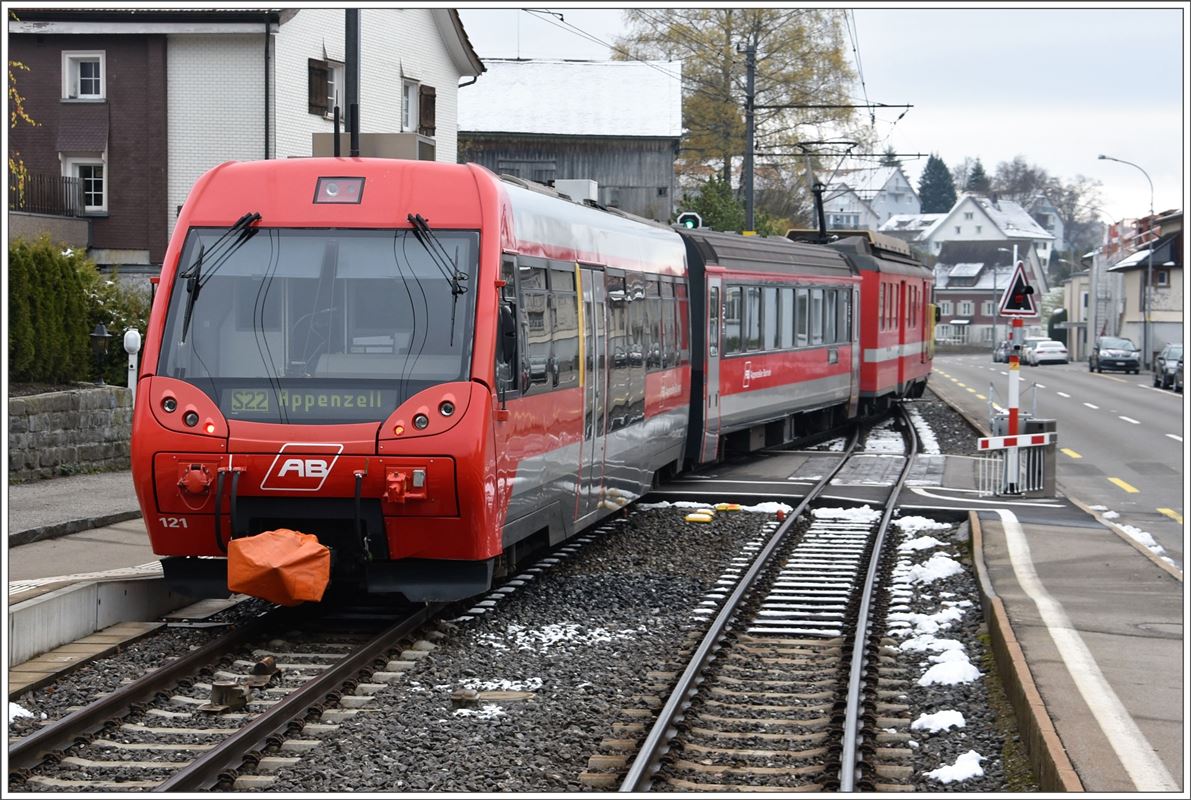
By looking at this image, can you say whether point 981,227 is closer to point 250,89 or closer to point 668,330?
point 250,89

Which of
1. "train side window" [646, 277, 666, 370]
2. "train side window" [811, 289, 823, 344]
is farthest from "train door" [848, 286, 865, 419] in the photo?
"train side window" [646, 277, 666, 370]

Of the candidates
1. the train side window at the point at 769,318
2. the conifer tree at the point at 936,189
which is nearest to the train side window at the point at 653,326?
the train side window at the point at 769,318

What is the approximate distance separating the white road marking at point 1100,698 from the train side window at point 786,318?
419 inches

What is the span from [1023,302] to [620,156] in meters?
39.0

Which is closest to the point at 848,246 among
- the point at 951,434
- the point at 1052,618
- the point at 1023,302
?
the point at 951,434

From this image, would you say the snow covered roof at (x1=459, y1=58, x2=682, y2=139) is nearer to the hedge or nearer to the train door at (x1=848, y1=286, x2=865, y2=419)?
the train door at (x1=848, y1=286, x2=865, y2=419)

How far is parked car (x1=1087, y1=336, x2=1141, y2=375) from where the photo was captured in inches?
2692

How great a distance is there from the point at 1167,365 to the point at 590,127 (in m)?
20.9

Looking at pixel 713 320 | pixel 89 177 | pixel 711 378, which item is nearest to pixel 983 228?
pixel 89 177

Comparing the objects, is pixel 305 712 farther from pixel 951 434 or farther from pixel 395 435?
pixel 951 434

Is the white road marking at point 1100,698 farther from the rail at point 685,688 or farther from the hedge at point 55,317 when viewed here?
the hedge at point 55,317

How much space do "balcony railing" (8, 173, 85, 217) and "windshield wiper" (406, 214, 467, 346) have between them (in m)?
21.6

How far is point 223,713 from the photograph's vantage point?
8.46 metres

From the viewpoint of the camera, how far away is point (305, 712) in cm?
830
